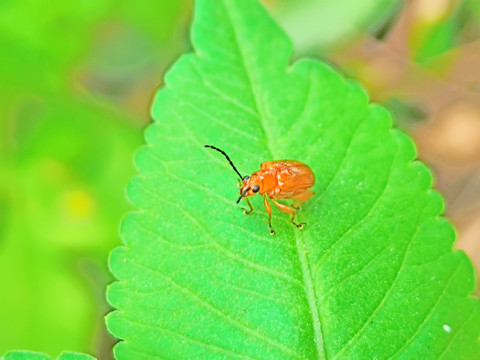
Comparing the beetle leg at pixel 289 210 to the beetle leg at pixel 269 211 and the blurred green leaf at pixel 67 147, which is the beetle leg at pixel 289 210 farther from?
the blurred green leaf at pixel 67 147

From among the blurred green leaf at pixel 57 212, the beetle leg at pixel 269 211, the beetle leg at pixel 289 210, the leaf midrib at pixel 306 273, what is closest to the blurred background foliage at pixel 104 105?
the blurred green leaf at pixel 57 212

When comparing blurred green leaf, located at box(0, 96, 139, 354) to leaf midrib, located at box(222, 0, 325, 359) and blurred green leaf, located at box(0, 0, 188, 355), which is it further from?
leaf midrib, located at box(222, 0, 325, 359)

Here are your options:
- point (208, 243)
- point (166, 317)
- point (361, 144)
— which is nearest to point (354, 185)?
point (361, 144)

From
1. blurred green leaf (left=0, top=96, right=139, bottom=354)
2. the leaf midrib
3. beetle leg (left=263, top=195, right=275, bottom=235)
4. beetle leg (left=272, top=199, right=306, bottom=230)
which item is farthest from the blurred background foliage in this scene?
the leaf midrib

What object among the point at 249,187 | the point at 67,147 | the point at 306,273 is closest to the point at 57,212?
the point at 67,147

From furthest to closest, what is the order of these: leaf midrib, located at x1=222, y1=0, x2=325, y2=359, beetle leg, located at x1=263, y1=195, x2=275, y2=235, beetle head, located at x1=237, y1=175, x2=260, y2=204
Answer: beetle head, located at x1=237, y1=175, x2=260, y2=204 → beetle leg, located at x1=263, y1=195, x2=275, y2=235 → leaf midrib, located at x1=222, y1=0, x2=325, y2=359

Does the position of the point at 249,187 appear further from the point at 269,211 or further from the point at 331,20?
the point at 331,20

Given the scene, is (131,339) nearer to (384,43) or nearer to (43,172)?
(43,172)
